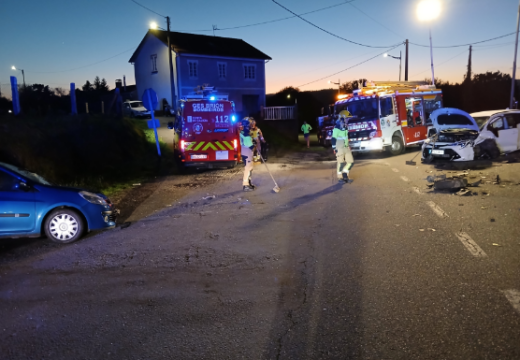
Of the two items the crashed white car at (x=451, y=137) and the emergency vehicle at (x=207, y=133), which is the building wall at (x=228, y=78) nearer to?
the emergency vehicle at (x=207, y=133)

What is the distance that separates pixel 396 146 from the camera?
1841 cm

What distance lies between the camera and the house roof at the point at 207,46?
116 ft

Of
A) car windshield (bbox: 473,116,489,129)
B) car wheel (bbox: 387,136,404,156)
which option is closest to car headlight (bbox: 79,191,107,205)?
car windshield (bbox: 473,116,489,129)

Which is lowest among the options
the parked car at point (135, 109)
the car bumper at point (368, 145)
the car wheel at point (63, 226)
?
the car wheel at point (63, 226)

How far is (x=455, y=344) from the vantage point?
3455mm

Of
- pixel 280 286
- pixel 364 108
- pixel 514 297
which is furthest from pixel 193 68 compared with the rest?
pixel 514 297

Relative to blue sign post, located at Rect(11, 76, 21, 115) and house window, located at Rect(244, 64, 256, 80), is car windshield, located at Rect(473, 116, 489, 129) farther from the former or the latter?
house window, located at Rect(244, 64, 256, 80)

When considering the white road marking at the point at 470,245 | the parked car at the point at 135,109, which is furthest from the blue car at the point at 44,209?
the parked car at the point at 135,109

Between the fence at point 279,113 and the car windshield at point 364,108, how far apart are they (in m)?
12.1

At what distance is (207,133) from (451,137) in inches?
311

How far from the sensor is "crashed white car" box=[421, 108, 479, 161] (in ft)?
45.6

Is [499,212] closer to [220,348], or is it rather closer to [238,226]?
[238,226]

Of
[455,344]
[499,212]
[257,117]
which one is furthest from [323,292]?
[257,117]

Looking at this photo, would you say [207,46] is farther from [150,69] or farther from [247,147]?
[247,147]
